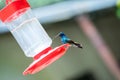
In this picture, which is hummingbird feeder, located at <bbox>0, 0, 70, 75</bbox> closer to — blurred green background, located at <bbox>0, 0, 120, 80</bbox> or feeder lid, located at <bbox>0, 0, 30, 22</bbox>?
feeder lid, located at <bbox>0, 0, 30, 22</bbox>

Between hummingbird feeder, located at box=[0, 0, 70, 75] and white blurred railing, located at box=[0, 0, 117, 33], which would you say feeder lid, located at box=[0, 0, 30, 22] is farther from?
white blurred railing, located at box=[0, 0, 117, 33]

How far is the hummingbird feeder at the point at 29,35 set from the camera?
0.73 m

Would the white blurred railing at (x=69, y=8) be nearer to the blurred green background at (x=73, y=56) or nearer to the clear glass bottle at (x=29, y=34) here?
the blurred green background at (x=73, y=56)

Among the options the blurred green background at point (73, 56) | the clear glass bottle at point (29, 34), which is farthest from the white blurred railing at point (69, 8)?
the clear glass bottle at point (29, 34)

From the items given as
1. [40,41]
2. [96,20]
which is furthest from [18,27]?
[96,20]

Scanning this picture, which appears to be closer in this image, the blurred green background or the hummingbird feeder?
the hummingbird feeder

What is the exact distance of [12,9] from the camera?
73 cm

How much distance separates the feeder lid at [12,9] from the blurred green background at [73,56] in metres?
1.61

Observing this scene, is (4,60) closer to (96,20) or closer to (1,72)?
(1,72)

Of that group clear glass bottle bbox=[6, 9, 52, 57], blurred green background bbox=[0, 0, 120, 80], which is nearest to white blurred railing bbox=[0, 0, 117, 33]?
blurred green background bbox=[0, 0, 120, 80]

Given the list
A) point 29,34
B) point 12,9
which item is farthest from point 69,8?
point 12,9

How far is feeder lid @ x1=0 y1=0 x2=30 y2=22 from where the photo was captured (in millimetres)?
730

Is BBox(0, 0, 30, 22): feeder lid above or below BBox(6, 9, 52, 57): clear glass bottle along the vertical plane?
above

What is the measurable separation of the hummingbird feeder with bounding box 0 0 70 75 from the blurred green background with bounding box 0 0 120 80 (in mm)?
1522
